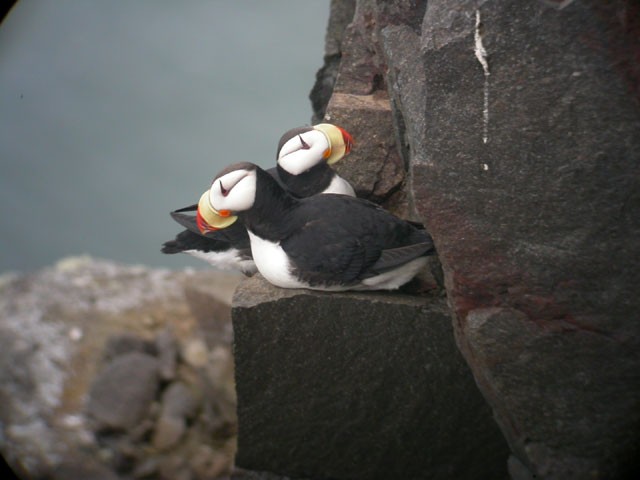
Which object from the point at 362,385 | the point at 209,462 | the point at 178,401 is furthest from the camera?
the point at 178,401

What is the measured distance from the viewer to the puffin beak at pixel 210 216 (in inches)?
96.8

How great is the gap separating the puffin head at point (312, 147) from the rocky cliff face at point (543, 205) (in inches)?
29.4

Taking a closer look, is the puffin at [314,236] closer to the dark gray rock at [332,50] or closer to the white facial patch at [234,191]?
the white facial patch at [234,191]

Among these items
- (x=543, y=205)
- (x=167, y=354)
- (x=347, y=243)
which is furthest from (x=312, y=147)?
(x=167, y=354)

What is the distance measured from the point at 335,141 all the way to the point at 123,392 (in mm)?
2000

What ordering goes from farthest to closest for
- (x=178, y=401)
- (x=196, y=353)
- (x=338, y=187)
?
(x=196, y=353) → (x=178, y=401) → (x=338, y=187)

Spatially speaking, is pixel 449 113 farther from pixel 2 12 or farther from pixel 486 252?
pixel 2 12

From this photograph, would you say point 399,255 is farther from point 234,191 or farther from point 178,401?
point 178,401

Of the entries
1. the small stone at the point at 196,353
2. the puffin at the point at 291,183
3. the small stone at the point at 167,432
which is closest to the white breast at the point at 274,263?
the puffin at the point at 291,183

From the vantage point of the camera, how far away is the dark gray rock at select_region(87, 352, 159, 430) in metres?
3.60

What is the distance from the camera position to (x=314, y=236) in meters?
2.41

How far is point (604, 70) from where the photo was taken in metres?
1.64

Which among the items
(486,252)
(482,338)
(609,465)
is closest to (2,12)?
(486,252)

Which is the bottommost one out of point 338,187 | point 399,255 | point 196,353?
point 196,353
